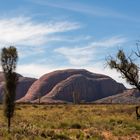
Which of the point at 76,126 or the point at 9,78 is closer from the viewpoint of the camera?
the point at 9,78

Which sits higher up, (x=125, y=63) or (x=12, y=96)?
(x=125, y=63)

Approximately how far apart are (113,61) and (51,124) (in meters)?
15.3

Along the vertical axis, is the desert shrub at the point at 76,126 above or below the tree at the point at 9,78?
below

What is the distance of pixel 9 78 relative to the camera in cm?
2964

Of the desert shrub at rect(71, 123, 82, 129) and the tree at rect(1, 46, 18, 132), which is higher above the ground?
the tree at rect(1, 46, 18, 132)

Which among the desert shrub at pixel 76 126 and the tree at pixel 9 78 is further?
the desert shrub at pixel 76 126

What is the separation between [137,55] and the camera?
157 ft

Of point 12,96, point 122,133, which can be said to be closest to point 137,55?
point 122,133

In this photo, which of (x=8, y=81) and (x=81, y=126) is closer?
(x=8, y=81)

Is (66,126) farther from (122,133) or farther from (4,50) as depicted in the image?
(4,50)

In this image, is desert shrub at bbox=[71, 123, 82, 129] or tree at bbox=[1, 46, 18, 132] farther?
desert shrub at bbox=[71, 123, 82, 129]

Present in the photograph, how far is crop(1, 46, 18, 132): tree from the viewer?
29.4 meters

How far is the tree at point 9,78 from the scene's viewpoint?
29.4 metres

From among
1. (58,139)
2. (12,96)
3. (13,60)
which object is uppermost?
(13,60)
